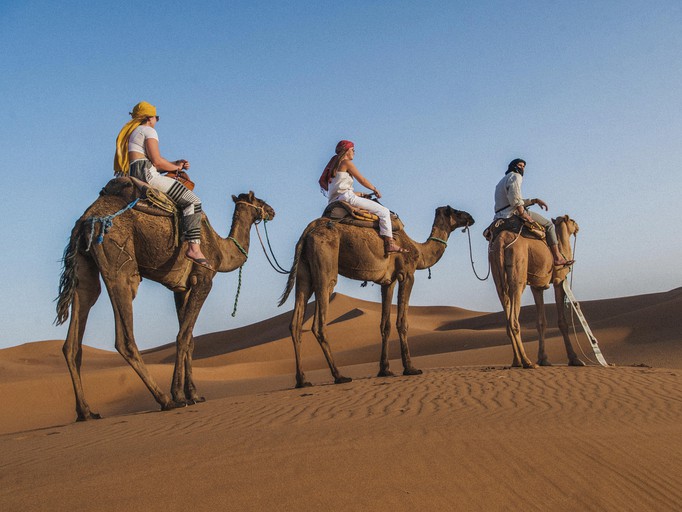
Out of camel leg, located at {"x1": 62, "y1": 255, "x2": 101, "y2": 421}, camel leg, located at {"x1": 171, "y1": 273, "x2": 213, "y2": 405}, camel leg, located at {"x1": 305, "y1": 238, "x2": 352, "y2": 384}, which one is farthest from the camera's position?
camel leg, located at {"x1": 305, "y1": 238, "x2": 352, "y2": 384}

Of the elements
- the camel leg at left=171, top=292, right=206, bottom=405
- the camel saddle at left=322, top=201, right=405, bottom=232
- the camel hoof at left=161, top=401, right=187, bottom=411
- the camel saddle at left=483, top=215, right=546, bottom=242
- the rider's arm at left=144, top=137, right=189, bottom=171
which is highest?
the rider's arm at left=144, top=137, right=189, bottom=171

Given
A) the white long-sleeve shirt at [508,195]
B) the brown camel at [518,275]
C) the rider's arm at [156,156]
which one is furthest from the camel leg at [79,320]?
the white long-sleeve shirt at [508,195]

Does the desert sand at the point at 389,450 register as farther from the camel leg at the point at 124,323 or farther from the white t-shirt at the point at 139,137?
the white t-shirt at the point at 139,137

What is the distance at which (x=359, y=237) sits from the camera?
12.1 metres

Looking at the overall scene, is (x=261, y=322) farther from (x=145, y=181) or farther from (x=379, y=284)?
(x=145, y=181)

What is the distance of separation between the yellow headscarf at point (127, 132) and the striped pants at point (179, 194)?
0.21 meters

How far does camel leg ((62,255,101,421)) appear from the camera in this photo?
31.0 ft

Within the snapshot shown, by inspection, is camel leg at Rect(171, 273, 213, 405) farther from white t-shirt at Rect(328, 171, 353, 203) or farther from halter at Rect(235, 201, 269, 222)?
white t-shirt at Rect(328, 171, 353, 203)

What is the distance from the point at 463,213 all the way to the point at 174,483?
10078mm

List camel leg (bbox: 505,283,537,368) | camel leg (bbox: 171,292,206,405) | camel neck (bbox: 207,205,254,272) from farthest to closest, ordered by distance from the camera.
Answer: camel leg (bbox: 505,283,537,368) < camel neck (bbox: 207,205,254,272) < camel leg (bbox: 171,292,206,405)

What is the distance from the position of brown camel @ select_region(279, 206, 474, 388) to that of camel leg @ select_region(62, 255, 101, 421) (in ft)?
11.3

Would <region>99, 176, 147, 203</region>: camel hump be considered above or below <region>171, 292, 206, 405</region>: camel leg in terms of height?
above

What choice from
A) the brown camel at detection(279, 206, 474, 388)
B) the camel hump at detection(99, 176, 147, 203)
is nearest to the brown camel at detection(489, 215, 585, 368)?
the brown camel at detection(279, 206, 474, 388)

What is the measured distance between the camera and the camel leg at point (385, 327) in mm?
12804
